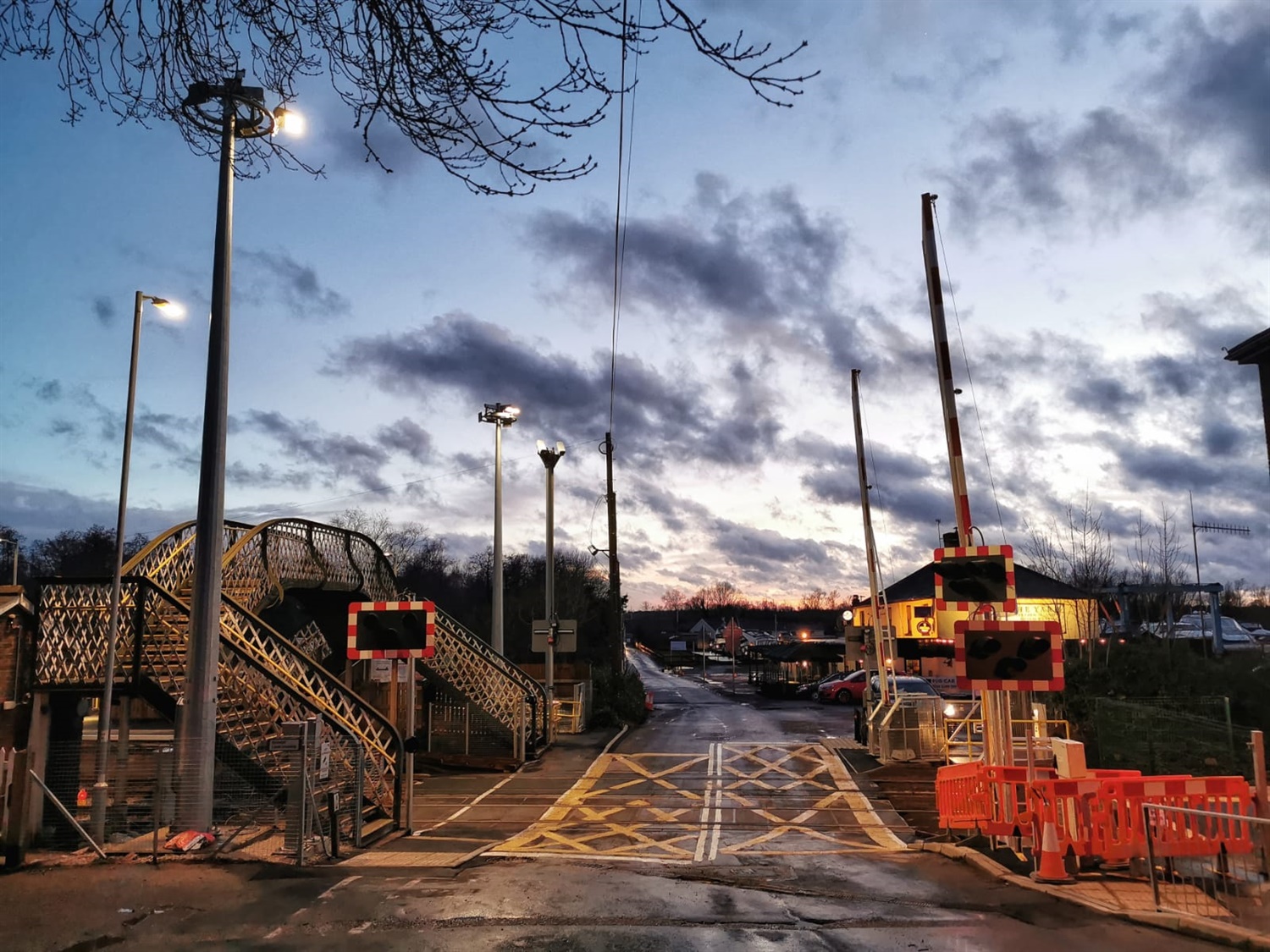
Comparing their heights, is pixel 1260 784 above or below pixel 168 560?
below

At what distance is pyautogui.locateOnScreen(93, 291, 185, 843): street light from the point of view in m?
11.8

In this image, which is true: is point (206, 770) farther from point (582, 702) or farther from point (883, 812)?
point (582, 702)

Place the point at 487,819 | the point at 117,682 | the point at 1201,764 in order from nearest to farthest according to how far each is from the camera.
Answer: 1. the point at 117,682
2. the point at 487,819
3. the point at 1201,764

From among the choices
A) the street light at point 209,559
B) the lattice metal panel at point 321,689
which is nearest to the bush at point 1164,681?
the lattice metal panel at point 321,689

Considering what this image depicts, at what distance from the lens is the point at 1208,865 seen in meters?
11.0

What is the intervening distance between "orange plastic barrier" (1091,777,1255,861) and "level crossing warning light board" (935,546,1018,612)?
2426 mm

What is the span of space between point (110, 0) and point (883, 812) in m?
14.4

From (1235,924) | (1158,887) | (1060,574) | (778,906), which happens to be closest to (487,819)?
(778,906)

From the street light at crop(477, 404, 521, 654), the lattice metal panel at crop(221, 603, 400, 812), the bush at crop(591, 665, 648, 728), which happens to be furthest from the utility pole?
the lattice metal panel at crop(221, 603, 400, 812)

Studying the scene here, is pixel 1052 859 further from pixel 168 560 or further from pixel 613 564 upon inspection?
pixel 613 564

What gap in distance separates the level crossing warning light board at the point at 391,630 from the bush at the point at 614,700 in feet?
54.2

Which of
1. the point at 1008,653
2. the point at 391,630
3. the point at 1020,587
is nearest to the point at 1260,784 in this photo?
the point at 1008,653

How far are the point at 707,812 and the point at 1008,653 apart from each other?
228 inches

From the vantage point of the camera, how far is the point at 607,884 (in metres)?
9.75
